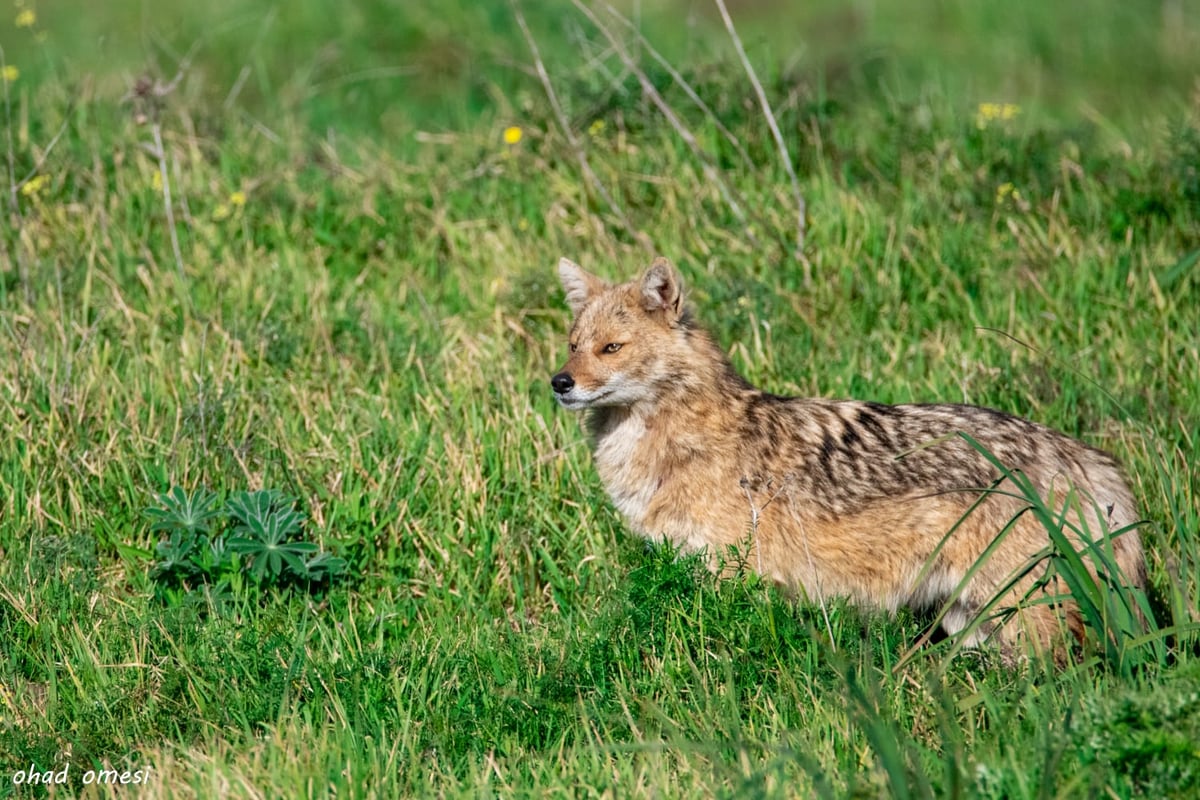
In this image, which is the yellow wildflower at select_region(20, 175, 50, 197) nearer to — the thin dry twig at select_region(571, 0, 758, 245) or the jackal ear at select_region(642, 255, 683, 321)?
the thin dry twig at select_region(571, 0, 758, 245)

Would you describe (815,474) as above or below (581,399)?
below

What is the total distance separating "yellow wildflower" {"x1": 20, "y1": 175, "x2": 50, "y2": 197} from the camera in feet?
27.0

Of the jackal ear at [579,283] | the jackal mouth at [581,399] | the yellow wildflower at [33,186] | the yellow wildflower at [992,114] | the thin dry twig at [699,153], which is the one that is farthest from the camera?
the yellow wildflower at [992,114]

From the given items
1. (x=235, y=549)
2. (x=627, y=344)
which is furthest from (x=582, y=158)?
(x=235, y=549)

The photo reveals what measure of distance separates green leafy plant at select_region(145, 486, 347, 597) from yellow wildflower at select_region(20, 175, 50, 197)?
3080 millimetres

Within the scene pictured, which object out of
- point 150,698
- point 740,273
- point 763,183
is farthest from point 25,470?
point 763,183

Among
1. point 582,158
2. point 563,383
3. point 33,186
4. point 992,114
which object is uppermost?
point 33,186

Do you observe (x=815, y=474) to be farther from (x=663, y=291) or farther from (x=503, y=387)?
(x=503, y=387)

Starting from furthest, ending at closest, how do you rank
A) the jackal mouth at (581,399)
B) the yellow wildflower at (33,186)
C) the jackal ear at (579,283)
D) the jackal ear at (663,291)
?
1. the yellow wildflower at (33,186)
2. the jackal ear at (579,283)
3. the jackal ear at (663,291)
4. the jackal mouth at (581,399)

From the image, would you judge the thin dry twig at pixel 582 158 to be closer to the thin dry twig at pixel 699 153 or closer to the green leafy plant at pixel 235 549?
the thin dry twig at pixel 699 153

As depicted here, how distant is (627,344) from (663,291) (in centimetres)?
32

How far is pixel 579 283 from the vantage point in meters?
6.47

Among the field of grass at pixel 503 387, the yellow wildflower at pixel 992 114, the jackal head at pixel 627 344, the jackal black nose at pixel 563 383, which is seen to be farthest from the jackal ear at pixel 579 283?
the yellow wildflower at pixel 992 114

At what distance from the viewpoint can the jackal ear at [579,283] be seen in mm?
6438
